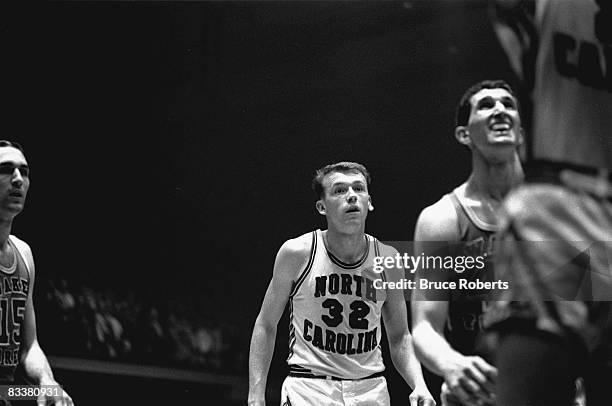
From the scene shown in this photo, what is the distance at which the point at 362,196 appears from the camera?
4094 millimetres

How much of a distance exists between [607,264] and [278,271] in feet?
8.26

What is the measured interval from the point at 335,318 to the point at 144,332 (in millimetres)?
1075

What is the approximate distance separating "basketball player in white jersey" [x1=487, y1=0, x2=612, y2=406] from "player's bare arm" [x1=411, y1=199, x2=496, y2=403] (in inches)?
21.9

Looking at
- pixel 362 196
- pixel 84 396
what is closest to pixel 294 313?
pixel 362 196

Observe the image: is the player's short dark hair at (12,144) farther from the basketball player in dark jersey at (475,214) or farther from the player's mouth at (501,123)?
the player's mouth at (501,123)

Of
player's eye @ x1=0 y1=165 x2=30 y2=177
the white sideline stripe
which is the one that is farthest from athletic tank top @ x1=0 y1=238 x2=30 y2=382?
player's eye @ x1=0 y1=165 x2=30 y2=177

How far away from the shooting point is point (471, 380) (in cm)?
231

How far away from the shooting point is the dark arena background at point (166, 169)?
4395 mm

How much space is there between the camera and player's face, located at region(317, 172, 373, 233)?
4.09m

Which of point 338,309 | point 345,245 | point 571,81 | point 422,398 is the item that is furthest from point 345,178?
point 571,81

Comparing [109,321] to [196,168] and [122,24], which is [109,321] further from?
[122,24]

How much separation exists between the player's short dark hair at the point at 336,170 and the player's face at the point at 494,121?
3.05 feet

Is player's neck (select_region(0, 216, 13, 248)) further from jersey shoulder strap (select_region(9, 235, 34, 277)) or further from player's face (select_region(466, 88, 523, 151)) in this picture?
player's face (select_region(466, 88, 523, 151))

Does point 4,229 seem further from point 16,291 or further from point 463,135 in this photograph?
point 463,135
